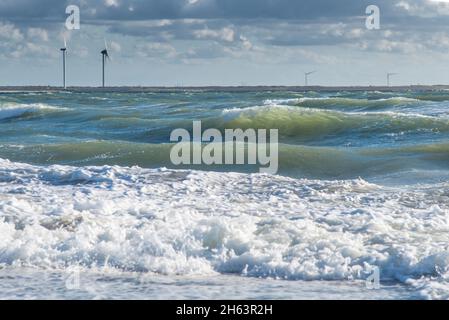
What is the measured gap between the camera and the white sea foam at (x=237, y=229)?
363 inches

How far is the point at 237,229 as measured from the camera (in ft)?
33.7

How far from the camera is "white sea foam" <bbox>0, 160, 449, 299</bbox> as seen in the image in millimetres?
9219

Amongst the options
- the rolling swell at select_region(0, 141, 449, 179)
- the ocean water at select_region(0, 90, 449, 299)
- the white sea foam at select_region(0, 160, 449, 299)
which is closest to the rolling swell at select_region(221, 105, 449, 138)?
the rolling swell at select_region(0, 141, 449, 179)

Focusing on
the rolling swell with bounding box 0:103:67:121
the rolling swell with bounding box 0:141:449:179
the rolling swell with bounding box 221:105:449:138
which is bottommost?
the rolling swell with bounding box 0:141:449:179

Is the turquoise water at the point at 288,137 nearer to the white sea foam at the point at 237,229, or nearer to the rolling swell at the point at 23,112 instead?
the rolling swell at the point at 23,112

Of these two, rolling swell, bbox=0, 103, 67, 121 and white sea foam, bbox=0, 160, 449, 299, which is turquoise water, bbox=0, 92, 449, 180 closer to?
rolling swell, bbox=0, 103, 67, 121

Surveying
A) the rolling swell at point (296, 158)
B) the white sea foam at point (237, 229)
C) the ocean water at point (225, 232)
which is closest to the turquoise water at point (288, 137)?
the rolling swell at point (296, 158)

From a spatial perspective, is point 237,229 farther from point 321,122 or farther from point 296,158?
point 321,122

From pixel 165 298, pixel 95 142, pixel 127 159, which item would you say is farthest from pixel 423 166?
pixel 165 298

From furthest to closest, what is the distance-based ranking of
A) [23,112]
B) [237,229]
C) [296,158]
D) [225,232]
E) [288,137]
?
1. [23,112]
2. [288,137]
3. [296,158]
4. [237,229]
5. [225,232]

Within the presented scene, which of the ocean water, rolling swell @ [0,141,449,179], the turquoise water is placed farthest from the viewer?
the turquoise water

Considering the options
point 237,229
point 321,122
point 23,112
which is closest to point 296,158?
point 237,229

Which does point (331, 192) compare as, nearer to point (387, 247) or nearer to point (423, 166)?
point (387, 247)
